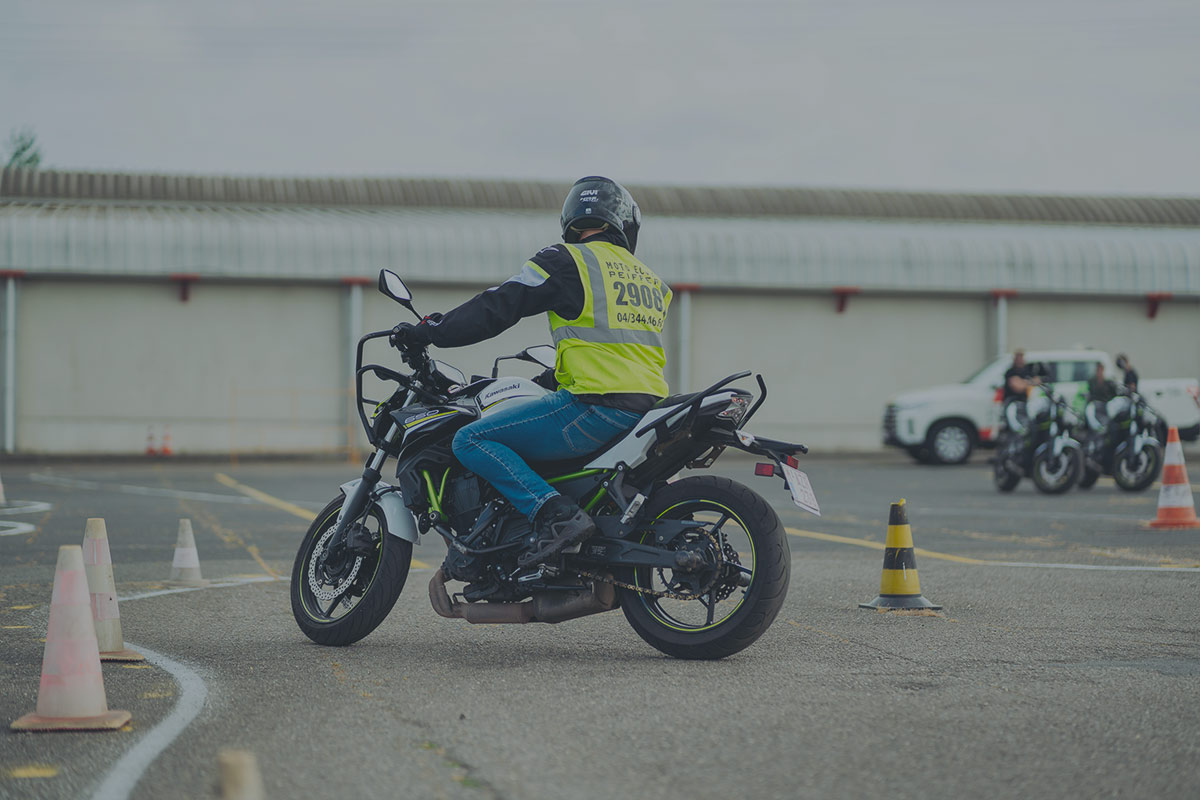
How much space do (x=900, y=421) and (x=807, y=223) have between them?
9776 mm

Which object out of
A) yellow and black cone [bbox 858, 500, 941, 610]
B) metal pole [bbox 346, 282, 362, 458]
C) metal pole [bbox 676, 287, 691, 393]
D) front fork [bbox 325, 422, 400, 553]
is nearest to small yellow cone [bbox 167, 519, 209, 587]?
front fork [bbox 325, 422, 400, 553]

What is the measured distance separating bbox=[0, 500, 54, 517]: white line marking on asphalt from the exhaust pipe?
9.36 m

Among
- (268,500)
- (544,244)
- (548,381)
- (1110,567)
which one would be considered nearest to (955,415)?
(544,244)

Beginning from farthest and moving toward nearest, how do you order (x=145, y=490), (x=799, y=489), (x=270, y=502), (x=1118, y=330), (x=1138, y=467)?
(x=1118, y=330)
(x=145, y=490)
(x=1138, y=467)
(x=270, y=502)
(x=799, y=489)

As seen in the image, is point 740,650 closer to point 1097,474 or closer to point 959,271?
point 1097,474

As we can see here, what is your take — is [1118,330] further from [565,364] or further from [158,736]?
[158,736]

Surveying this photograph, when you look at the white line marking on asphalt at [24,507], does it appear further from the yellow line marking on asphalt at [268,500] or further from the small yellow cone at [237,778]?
the small yellow cone at [237,778]

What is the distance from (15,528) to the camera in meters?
12.6

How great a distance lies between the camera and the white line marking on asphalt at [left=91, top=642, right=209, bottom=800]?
397cm

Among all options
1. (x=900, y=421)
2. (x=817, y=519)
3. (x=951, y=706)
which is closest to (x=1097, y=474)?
(x=817, y=519)

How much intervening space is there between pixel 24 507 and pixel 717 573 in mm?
11544

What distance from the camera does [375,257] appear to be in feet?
98.8

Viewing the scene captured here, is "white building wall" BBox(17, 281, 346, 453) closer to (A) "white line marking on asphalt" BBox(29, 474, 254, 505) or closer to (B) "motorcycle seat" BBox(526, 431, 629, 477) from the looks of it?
(A) "white line marking on asphalt" BBox(29, 474, 254, 505)

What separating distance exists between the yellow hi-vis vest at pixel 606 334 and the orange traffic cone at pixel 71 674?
7.31 feet
